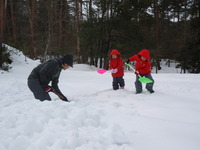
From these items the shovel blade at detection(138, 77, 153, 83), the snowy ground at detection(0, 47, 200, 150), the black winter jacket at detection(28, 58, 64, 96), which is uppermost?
the black winter jacket at detection(28, 58, 64, 96)

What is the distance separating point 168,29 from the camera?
91.0ft

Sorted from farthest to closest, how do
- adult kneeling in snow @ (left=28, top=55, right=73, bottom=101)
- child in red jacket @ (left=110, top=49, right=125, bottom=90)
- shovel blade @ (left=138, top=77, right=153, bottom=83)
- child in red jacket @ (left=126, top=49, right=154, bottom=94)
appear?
→ child in red jacket @ (left=110, top=49, right=125, bottom=90)
child in red jacket @ (left=126, top=49, right=154, bottom=94)
shovel blade @ (left=138, top=77, right=153, bottom=83)
adult kneeling in snow @ (left=28, top=55, right=73, bottom=101)

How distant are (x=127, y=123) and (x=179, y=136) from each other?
711 millimetres

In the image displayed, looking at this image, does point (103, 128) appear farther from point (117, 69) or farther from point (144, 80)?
point (117, 69)

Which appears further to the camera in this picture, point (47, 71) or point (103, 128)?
point (47, 71)

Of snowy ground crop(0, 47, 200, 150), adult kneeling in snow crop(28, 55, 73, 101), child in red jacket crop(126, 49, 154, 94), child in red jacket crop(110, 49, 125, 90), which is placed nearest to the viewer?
snowy ground crop(0, 47, 200, 150)

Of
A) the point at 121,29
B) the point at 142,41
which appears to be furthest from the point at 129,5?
the point at 142,41

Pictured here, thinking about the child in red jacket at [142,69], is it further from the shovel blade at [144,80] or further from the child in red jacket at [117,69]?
the child in red jacket at [117,69]

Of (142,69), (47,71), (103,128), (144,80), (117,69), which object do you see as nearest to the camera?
(103,128)

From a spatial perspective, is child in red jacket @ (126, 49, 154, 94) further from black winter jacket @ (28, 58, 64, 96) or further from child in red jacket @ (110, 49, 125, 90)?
black winter jacket @ (28, 58, 64, 96)

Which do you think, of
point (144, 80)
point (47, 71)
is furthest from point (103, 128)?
point (144, 80)

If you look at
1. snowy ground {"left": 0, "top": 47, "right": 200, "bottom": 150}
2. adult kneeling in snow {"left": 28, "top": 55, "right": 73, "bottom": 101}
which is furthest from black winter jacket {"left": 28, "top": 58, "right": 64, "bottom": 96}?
snowy ground {"left": 0, "top": 47, "right": 200, "bottom": 150}

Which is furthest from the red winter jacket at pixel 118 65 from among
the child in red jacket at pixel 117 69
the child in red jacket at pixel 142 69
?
the child in red jacket at pixel 142 69

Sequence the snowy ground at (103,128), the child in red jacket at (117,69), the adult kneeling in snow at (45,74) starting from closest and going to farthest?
the snowy ground at (103,128), the adult kneeling in snow at (45,74), the child in red jacket at (117,69)
